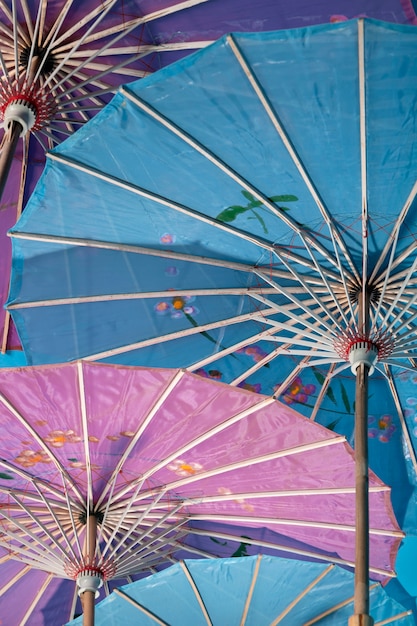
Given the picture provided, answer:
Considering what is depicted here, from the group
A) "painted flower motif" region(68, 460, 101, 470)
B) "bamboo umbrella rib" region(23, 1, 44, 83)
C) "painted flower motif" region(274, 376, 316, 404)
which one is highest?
"bamboo umbrella rib" region(23, 1, 44, 83)

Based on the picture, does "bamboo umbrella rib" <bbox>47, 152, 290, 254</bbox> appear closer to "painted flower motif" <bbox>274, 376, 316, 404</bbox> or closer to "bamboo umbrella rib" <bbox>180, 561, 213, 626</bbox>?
"painted flower motif" <bbox>274, 376, 316, 404</bbox>

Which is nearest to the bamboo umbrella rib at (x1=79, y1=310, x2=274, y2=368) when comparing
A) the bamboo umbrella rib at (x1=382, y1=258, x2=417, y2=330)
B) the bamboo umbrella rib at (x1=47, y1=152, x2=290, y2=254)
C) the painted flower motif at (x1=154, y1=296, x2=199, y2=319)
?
the painted flower motif at (x1=154, y1=296, x2=199, y2=319)

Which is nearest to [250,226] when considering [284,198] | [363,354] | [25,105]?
[284,198]

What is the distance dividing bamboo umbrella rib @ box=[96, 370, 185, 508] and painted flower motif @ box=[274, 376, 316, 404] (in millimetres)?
2440

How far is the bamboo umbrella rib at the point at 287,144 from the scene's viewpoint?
38.6 ft

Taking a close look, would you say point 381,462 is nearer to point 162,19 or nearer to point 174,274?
point 174,274

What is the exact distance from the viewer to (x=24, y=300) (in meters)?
14.9

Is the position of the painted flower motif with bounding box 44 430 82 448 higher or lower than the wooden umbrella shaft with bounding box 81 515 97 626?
higher

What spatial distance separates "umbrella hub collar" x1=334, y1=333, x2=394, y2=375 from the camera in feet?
42.7

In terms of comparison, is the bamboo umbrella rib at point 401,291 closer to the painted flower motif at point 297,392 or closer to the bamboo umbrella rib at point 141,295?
the bamboo umbrella rib at point 141,295

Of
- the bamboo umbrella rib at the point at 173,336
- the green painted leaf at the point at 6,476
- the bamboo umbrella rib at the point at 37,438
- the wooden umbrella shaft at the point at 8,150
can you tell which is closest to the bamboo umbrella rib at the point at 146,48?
the wooden umbrella shaft at the point at 8,150

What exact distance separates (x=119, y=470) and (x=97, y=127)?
12.1 ft

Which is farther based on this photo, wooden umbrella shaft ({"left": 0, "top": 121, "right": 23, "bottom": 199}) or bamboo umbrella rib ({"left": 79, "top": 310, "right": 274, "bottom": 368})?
bamboo umbrella rib ({"left": 79, "top": 310, "right": 274, "bottom": 368})

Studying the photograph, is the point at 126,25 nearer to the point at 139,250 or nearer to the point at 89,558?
the point at 139,250
